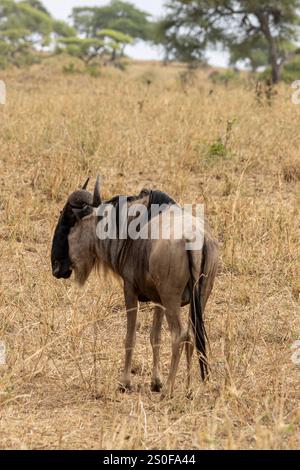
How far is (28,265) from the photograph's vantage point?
20.1ft

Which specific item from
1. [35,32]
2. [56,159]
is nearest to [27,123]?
[56,159]

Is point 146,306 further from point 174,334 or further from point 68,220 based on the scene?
point 174,334

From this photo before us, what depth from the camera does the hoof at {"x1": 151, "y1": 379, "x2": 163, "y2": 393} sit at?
14.0ft

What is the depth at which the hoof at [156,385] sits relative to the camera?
4254mm

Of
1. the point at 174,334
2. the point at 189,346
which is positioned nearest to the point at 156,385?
the point at 189,346

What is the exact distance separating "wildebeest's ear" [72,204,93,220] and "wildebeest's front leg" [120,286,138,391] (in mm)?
496

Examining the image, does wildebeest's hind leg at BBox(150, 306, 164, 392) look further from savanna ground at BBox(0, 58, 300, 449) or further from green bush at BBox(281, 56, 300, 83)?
green bush at BBox(281, 56, 300, 83)

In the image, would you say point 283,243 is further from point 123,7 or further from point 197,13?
point 123,7

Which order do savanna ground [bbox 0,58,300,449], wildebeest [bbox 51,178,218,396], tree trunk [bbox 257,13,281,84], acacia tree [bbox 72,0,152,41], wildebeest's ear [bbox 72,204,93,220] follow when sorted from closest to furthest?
savanna ground [bbox 0,58,300,449], wildebeest [bbox 51,178,218,396], wildebeest's ear [bbox 72,204,93,220], tree trunk [bbox 257,13,281,84], acacia tree [bbox 72,0,152,41]

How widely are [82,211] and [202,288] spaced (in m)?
0.85

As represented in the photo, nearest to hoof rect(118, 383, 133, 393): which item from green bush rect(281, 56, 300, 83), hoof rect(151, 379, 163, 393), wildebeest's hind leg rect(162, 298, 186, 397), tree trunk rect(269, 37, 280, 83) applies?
hoof rect(151, 379, 163, 393)

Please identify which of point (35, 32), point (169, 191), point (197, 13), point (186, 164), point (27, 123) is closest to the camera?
point (169, 191)

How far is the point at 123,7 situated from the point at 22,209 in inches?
1483

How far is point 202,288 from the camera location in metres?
3.98
